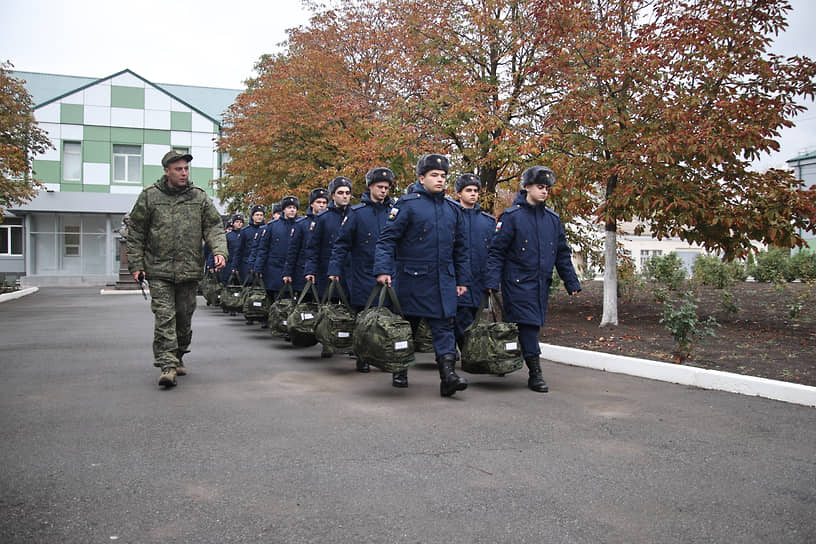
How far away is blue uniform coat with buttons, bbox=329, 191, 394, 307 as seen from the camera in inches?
306

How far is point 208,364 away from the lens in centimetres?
793

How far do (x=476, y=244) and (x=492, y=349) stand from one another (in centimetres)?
204

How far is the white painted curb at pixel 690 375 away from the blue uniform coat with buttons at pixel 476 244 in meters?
1.40

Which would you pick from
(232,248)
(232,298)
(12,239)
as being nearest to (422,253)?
(232,298)

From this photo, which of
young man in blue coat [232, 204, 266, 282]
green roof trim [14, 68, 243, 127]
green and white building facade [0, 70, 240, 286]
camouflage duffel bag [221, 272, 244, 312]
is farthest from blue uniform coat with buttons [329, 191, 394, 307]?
green roof trim [14, 68, 243, 127]

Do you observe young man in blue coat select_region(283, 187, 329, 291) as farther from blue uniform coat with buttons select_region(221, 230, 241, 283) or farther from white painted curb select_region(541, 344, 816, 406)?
blue uniform coat with buttons select_region(221, 230, 241, 283)

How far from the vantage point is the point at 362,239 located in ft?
25.9

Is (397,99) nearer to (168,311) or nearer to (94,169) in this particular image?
(168,311)

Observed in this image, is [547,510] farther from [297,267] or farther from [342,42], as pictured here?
[342,42]

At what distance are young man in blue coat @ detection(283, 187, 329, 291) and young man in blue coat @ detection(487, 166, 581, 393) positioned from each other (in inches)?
134

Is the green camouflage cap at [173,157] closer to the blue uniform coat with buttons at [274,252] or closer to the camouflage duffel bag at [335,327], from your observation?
the camouflage duffel bag at [335,327]

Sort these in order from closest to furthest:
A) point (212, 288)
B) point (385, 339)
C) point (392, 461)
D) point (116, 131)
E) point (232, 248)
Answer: point (392, 461), point (385, 339), point (232, 248), point (212, 288), point (116, 131)

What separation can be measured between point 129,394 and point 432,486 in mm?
3471

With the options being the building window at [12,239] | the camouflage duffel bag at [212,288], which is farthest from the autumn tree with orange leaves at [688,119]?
the building window at [12,239]
